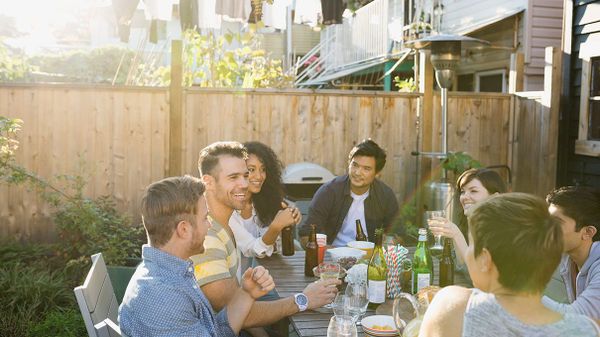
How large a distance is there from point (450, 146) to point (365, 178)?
9.00 feet

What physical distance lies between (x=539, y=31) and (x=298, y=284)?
24.9 feet

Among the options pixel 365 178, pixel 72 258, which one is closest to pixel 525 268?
pixel 365 178

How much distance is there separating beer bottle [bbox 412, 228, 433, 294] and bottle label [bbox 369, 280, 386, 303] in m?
0.18

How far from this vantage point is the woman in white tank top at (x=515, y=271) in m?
1.41

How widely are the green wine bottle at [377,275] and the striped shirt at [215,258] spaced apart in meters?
0.60

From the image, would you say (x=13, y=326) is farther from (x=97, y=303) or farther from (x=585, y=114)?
(x=585, y=114)

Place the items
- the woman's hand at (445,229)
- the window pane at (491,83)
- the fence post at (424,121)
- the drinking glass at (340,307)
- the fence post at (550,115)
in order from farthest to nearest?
the window pane at (491,83) < the fence post at (424,121) < the fence post at (550,115) < the woman's hand at (445,229) < the drinking glass at (340,307)

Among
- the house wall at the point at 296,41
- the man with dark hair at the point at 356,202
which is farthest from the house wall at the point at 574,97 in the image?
the house wall at the point at 296,41

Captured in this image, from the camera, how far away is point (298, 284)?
2.97 m

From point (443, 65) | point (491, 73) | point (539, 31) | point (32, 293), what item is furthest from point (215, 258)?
point (491, 73)

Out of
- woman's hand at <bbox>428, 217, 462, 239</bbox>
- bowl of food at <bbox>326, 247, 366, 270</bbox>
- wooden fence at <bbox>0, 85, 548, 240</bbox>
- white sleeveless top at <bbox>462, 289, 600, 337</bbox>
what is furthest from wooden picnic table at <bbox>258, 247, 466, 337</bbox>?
wooden fence at <bbox>0, 85, 548, 240</bbox>

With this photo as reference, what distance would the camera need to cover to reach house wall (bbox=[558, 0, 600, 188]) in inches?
242

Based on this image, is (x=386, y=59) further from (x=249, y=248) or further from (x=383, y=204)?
(x=249, y=248)

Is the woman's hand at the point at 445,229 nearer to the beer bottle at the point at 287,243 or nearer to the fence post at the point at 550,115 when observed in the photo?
the beer bottle at the point at 287,243
